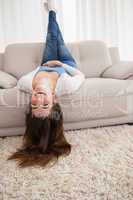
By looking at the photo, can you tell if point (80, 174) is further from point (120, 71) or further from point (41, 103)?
point (120, 71)

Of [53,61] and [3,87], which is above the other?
[53,61]

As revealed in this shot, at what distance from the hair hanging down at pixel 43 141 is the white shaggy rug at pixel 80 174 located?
69 mm

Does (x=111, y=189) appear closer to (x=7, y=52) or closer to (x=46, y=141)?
(x=46, y=141)

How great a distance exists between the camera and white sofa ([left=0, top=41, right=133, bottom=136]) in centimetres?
173

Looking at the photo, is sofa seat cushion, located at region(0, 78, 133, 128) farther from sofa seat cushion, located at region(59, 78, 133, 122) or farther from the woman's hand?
the woman's hand

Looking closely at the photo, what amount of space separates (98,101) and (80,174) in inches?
28.8

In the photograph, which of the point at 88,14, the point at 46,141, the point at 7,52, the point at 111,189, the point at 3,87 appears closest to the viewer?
the point at 111,189

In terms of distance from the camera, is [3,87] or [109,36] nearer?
[3,87]

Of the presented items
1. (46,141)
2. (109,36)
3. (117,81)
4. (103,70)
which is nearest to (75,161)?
(46,141)

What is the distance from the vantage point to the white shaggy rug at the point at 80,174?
3.48 feet

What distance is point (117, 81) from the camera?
1944 millimetres

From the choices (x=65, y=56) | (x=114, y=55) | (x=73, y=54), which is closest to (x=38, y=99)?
(x=65, y=56)

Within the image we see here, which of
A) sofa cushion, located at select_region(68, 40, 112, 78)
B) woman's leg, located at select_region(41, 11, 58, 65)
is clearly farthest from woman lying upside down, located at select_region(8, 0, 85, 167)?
sofa cushion, located at select_region(68, 40, 112, 78)

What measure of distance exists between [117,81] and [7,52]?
1.16 m
